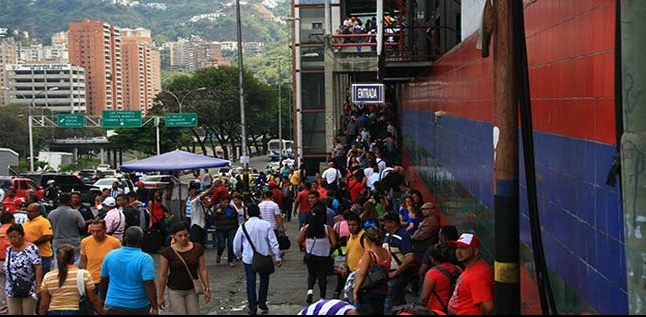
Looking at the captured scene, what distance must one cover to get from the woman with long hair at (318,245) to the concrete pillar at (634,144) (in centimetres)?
704

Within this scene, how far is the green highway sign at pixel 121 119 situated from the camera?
183 feet

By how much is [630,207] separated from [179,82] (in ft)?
278

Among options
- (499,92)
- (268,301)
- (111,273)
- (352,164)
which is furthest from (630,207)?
(352,164)

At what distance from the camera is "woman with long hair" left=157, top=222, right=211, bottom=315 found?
857 centimetres

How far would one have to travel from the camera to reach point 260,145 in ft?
380

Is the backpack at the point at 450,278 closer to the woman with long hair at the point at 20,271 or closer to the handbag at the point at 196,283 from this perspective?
the handbag at the point at 196,283

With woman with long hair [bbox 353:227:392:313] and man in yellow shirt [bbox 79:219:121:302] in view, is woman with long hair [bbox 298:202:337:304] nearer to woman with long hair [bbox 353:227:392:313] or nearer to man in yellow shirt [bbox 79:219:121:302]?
woman with long hair [bbox 353:227:392:313]

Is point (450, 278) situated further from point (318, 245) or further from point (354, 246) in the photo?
point (318, 245)

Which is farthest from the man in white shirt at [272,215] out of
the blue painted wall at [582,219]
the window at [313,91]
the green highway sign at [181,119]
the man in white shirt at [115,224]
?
the green highway sign at [181,119]

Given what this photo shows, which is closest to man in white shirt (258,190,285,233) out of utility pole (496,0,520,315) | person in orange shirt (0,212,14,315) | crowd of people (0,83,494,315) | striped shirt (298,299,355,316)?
crowd of people (0,83,494,315)

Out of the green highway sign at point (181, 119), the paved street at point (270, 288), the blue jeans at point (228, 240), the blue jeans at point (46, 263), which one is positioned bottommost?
the paved street at point (270, 288)

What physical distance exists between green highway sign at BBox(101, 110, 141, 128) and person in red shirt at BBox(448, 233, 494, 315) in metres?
51.1

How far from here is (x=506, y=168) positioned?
17.8 ft

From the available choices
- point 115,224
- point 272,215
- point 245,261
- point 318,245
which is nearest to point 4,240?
point 115,224
